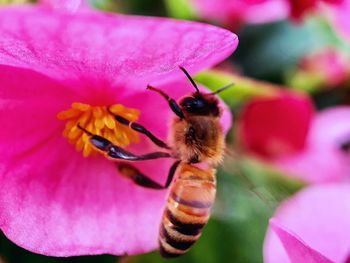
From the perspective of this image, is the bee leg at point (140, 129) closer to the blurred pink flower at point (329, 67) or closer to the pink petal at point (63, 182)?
the pink petal at point (63, 182)

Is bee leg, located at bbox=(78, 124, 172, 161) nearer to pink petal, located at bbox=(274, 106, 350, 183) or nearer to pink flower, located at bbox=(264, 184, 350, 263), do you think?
pink flower, located at bbox=(264, 184, 350, 263)

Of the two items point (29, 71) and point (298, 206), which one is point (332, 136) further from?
point (29, 71)

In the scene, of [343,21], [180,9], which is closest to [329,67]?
[343,21]

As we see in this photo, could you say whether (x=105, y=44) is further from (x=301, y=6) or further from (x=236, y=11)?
(x=236, y=11)

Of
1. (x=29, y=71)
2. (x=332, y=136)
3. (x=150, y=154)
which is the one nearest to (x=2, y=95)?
(x=29, y=71)

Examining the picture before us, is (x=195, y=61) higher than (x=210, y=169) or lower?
higher

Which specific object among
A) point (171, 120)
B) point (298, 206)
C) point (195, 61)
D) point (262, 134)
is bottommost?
point (262, 134)

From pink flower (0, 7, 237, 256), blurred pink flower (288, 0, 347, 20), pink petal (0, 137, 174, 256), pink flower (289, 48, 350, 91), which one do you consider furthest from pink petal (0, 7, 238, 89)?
pink flower (289, 48, 350, 91)
